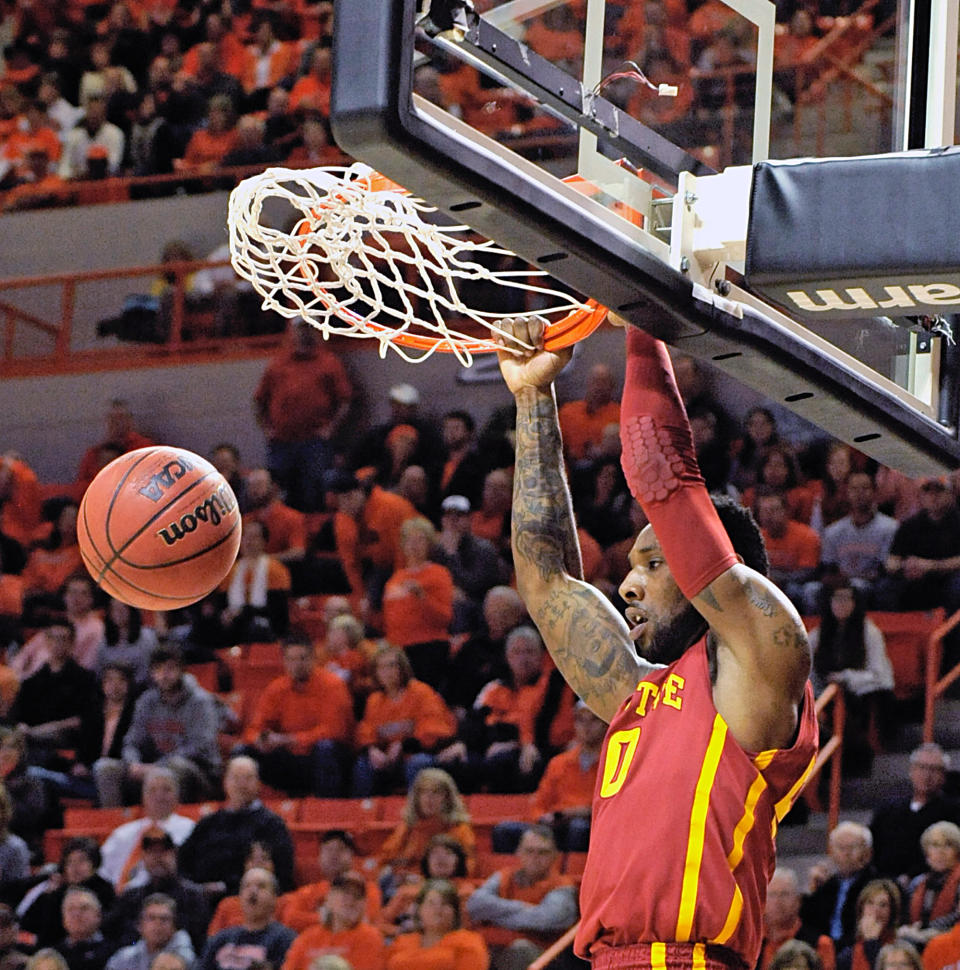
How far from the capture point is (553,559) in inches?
152

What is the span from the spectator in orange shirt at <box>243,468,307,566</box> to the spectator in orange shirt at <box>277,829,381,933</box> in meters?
2.08

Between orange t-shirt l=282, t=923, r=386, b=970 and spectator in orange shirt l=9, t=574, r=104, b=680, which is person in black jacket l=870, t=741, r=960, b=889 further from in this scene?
spectator in orange shirt l=9, t=574, r=104, b=680

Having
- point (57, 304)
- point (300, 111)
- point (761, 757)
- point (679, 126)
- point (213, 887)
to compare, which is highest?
point (300, 111)

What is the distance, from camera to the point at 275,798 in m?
8.07

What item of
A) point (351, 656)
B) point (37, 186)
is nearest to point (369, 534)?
point (351, 656)

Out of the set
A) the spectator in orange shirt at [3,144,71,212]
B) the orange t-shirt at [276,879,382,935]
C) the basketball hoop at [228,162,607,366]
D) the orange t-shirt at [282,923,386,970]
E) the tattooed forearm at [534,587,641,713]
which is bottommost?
the orange t-shirt at [282,923,386,970]

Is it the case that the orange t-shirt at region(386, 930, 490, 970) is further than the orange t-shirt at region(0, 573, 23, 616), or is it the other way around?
the orange t-shirt at region(0, 573, 23, 616)

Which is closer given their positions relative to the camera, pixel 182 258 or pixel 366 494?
pixel 366 494

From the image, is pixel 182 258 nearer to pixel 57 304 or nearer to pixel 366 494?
pixel 57 304

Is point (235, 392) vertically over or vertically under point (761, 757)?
over

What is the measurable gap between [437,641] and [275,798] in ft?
3.26

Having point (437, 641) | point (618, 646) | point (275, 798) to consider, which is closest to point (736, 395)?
point (437, 641)

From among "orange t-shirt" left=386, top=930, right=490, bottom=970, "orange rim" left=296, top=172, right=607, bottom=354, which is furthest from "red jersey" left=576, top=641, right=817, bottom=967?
"orange t-shirt" left=386, top=930, right=490, bottom=970

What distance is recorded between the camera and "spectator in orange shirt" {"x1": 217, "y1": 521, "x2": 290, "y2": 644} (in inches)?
353
